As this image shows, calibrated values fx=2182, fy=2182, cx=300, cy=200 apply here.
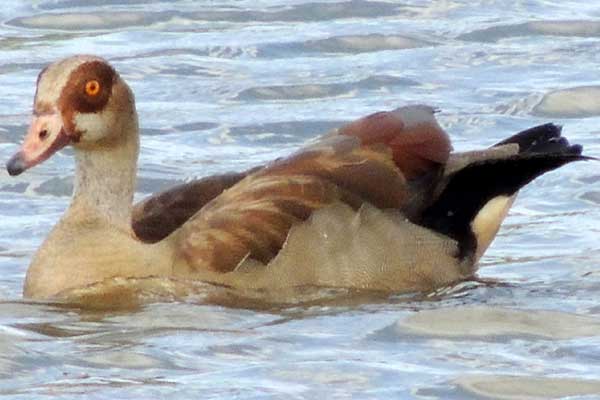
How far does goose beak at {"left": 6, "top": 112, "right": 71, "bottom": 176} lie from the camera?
1130cm

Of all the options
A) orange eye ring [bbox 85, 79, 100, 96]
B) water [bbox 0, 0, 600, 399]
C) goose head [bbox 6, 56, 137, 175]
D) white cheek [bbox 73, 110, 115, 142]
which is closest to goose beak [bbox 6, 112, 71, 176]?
goose head [bbox 6, 56, 137, 175]

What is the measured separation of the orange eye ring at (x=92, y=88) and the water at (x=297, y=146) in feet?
3.88

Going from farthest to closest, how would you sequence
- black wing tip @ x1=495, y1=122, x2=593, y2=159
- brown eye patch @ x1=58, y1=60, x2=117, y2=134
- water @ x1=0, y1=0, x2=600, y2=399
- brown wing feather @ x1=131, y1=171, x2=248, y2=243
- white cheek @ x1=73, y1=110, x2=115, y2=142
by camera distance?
black wing tip @ x1=495, y1=122, x2=593, y2=159, brown wing feather @ x1=131, y1=171, x2=248, y2=243, white cheek @ x1=73, y1=110, x2=115, y2=142, brown eye patch @ x1=58, y1=60, x2=117, y2=134, water @ x1=0, y1=0, x2=600, y2=399

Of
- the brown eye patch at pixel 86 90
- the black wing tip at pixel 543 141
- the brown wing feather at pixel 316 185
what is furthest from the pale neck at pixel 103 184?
the black wing tip at pixel 543 141

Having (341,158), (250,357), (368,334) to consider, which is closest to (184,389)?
Answer: (250,357)

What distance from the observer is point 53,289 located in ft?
37.9

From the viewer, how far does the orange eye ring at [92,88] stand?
11.7 meters

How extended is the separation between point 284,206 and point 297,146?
4350mm

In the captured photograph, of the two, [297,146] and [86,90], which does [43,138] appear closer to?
[86,90]

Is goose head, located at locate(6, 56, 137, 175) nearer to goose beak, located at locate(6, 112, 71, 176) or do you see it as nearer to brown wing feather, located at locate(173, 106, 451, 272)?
goose beak, located at locate(6, 112, 71, 176)

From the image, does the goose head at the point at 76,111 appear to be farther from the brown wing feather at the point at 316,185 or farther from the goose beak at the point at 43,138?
the brown wing feather at the point at 316,185

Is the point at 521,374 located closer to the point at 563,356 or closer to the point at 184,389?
the point at 563,356

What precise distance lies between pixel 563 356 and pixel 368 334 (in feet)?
3.35

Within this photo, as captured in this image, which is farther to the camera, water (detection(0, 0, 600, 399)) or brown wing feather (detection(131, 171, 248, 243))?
brown wing feather (detection(131, 171, 248, 243))
